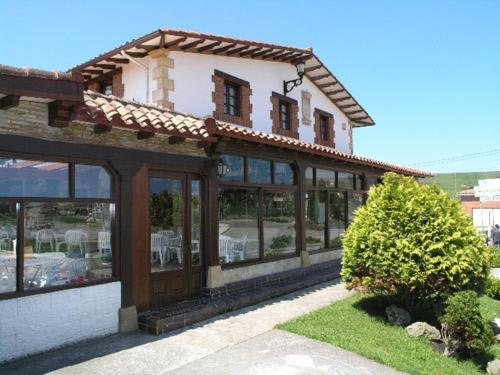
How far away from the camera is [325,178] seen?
41.4 ft

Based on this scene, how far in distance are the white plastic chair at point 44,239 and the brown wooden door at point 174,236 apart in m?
1.60

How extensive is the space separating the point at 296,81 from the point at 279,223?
204 inches

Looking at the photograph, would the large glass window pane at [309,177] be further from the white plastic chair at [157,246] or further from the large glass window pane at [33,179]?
the large glass window pane at [33,179]

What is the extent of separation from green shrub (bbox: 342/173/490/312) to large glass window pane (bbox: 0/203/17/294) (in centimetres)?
552

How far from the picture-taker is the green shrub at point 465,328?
636 centimetres

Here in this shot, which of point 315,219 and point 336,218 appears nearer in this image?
point 315,219

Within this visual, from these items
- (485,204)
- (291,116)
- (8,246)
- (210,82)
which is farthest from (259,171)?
(485,204)

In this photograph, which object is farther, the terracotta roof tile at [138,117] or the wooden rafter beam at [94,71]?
the wooden rafter beam at [94,71]

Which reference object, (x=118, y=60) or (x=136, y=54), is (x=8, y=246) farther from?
(x=118, y=60)

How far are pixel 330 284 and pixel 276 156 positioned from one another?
11.1ft

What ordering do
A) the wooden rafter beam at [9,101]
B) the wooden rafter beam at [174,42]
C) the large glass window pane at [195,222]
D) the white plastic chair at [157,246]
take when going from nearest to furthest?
the wooden rafter beam at [9,101], the white plastic chair at [157,246], the large glass window pane at [195,222], the wooden rafter beam at [174,42]

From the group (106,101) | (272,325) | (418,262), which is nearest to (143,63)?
(106,101)

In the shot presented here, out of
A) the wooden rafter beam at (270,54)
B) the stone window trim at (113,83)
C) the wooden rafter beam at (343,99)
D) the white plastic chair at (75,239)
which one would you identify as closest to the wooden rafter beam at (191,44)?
the stone window trim at (113,83)

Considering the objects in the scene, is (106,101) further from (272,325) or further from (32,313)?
(272,325)
